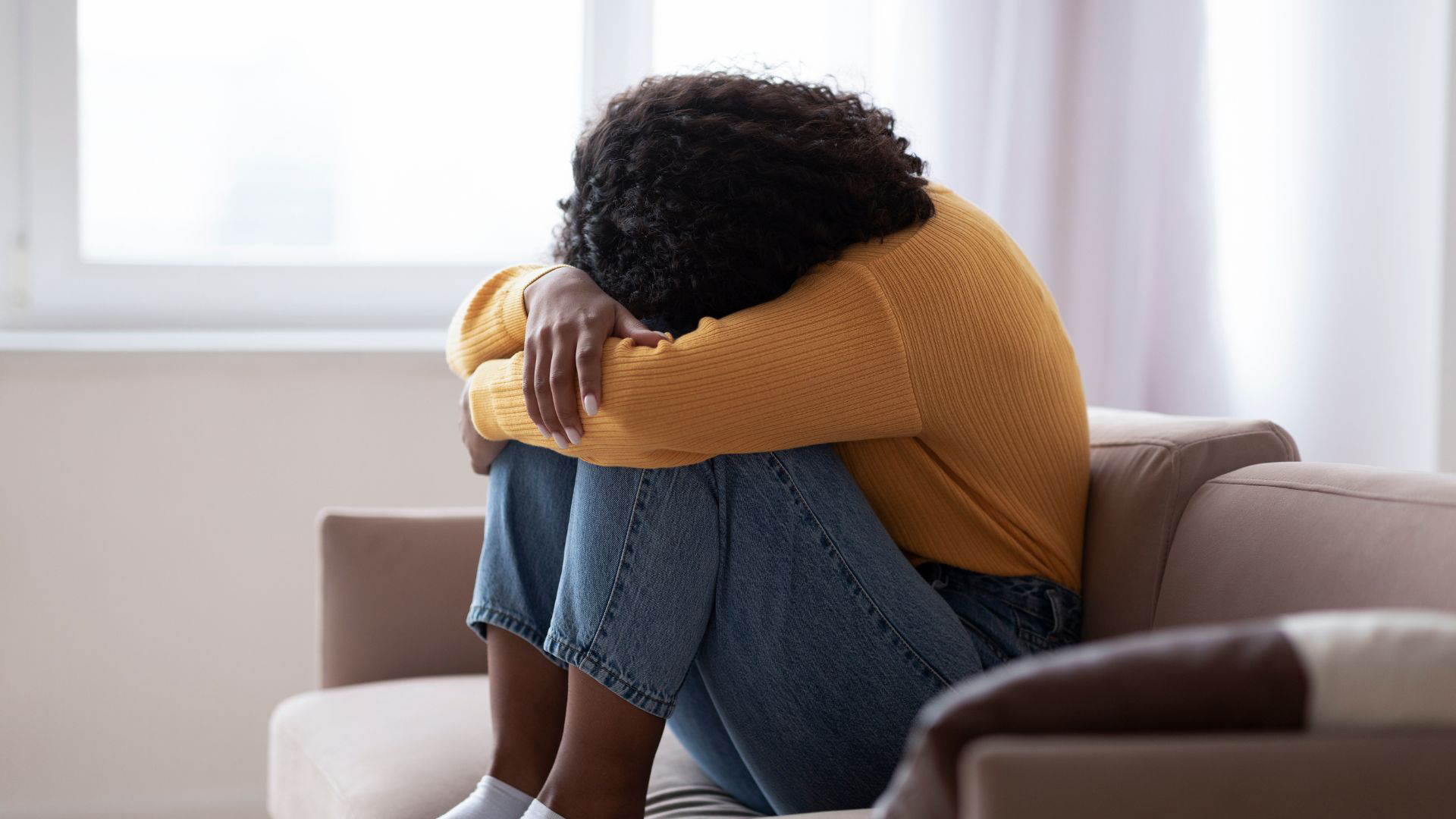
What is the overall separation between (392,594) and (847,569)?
2.39ft

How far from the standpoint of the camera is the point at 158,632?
199cm

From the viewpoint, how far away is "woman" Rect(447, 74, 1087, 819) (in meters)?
0.91

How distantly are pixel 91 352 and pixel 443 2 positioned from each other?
86cm

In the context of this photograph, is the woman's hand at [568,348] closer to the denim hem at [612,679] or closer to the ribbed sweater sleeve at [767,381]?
the ribbed sweater sleeve at [767,381]

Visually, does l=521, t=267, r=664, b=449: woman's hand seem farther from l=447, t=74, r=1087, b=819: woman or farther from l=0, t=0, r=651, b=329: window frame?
l=0, t=0, r=651, b=329: window frame

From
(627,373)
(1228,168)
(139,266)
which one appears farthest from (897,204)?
(139,266)

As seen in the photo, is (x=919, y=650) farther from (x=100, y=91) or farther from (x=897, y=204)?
(x=100, y=91)

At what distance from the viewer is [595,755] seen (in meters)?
0.92

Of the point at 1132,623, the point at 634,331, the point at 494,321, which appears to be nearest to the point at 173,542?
the point at 494,321

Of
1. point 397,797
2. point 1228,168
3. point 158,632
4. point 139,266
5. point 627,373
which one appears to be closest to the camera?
point 627,373

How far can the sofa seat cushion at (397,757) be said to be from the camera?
3.67 ft

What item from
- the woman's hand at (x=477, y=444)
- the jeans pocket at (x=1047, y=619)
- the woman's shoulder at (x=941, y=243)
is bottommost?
the jeans pocket at (x=1047, y=619)

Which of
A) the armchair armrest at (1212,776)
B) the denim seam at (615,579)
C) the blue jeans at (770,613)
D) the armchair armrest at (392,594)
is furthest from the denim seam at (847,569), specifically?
the armchair armrest at (392,594)

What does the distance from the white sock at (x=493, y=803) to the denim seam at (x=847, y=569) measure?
317mm
